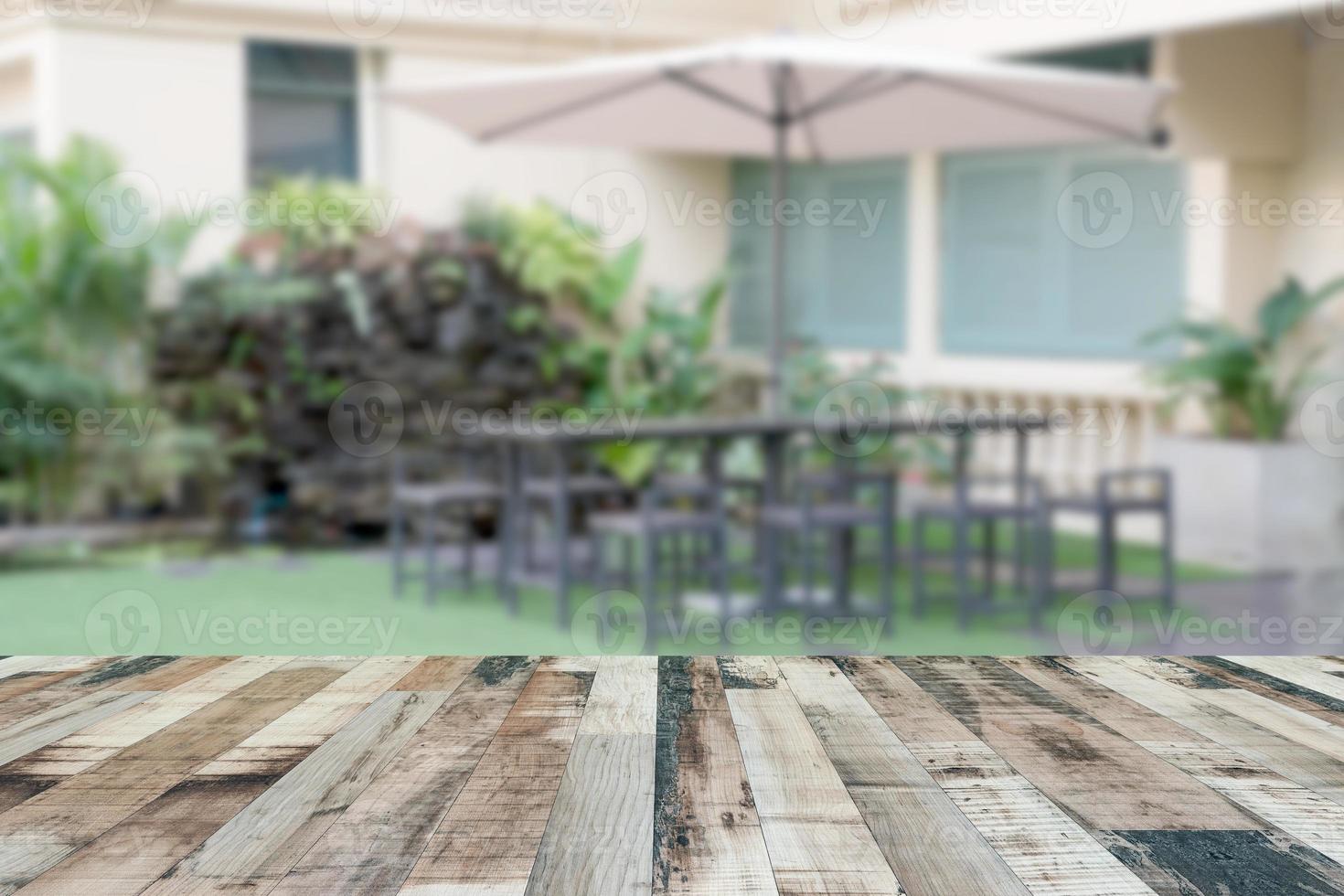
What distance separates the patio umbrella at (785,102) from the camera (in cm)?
614

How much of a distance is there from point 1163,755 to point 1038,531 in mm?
4389

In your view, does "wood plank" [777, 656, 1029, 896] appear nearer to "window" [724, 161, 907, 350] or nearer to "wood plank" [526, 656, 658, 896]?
"wood plank" [526, 656, 658, 896]

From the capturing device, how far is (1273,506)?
7945 millimetres

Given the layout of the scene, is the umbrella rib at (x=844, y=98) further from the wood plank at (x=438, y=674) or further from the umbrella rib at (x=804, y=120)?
the wood plank at (x=438, y=674)

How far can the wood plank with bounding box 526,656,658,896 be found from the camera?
146cm

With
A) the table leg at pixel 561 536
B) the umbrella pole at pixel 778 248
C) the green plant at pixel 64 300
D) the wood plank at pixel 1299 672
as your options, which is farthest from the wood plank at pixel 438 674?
the green plant at pixel 64 300

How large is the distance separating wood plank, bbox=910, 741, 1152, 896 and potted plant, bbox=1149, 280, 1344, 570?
6550 mm

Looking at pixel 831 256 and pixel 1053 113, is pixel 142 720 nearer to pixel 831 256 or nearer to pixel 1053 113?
pixel 1053 113

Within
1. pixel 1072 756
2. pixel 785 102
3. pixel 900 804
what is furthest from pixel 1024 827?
pixel 785 102

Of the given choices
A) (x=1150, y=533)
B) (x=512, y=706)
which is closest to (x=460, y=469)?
(x=1150, y=533)

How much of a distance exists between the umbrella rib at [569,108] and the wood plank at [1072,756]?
4543 millimetres

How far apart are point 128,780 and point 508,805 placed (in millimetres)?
477

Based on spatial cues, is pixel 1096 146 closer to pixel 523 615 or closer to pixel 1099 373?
pixel 1099 373

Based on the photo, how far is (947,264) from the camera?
10000 mm
